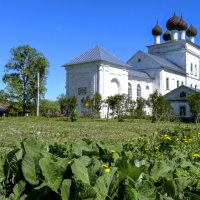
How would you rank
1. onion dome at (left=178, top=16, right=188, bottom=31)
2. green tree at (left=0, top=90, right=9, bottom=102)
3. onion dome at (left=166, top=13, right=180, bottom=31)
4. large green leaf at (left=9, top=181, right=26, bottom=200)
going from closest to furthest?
large green leaf at (left=9, top=181, right=26, bottom=200) < green tree at (left=0, top=90, right=9, bottom=102) < onion dome at (left=166, top=13, right=180, bottom=31) < onion dome at (left=178, top=16, right=188, bottom=31)

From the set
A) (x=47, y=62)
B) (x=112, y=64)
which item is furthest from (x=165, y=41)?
(x=47, y=62)

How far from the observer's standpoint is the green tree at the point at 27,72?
4644cm

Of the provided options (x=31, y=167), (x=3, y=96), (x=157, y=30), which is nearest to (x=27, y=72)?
(x=3, y=96)

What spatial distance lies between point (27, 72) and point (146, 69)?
19640 millimetres

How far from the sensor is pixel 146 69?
56.5m

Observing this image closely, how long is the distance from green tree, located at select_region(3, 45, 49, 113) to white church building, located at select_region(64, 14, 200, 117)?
3.68 m

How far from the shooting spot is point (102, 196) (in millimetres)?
1603

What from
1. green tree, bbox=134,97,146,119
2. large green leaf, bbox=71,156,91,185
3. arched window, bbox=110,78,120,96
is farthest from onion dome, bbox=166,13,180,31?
large green leaf, bbox=71,156,91,185

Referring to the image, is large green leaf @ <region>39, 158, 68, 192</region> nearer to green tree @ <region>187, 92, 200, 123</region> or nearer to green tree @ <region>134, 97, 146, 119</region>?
green tree @ <region>187, 92, 200, 123</region>

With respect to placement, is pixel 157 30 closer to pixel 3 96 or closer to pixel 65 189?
pixel 3 96

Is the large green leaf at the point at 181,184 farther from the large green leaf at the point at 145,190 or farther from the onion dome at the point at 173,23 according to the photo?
the onion dome at the point at 173,23

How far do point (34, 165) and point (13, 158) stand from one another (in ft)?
1.05

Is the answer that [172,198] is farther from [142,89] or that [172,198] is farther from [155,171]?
[142,89]

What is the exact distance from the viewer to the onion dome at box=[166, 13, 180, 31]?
202 ft
